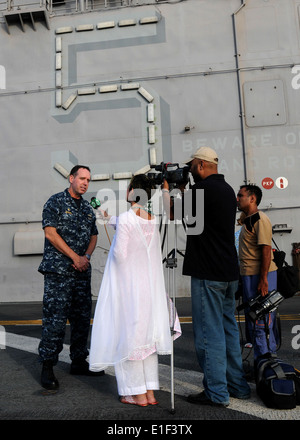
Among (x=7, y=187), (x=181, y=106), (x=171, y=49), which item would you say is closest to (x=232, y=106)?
(x=181, y=106)

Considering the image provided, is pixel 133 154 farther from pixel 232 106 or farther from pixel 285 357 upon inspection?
pixel 285 357

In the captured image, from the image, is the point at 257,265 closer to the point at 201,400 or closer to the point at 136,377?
the point at 201,400

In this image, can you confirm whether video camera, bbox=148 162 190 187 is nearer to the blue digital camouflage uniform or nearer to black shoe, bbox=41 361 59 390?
the blue digital camouflage uniform

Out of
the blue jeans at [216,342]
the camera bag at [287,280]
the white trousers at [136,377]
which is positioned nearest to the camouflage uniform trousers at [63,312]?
the white trousers at [136,377]

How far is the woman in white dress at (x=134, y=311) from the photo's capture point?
3211mm

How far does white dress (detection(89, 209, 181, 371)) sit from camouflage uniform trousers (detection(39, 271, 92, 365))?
0.70m

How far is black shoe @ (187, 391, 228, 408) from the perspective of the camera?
10.4 feet

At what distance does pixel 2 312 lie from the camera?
31.4 ft

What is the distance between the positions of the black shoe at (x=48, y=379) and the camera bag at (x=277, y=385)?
1777 mm

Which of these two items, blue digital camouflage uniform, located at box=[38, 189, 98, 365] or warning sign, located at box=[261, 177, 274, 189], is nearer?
blue digital camouflage uniform, located at box=[38, 189, 98, 365]

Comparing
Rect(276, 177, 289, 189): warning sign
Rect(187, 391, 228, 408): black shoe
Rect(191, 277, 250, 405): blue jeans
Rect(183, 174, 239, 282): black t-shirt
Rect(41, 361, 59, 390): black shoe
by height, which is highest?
Rect(276, 177, 289, 189): warning sign

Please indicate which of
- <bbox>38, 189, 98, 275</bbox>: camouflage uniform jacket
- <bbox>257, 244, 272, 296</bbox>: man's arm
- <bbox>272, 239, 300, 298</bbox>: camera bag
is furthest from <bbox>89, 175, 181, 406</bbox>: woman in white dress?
<bbox>272, 239, 300, 298</bbox>: camera bag

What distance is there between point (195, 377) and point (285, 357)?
1.30m

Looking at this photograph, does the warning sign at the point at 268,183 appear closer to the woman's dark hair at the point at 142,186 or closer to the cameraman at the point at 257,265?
the cameraman at the point at 257,265
